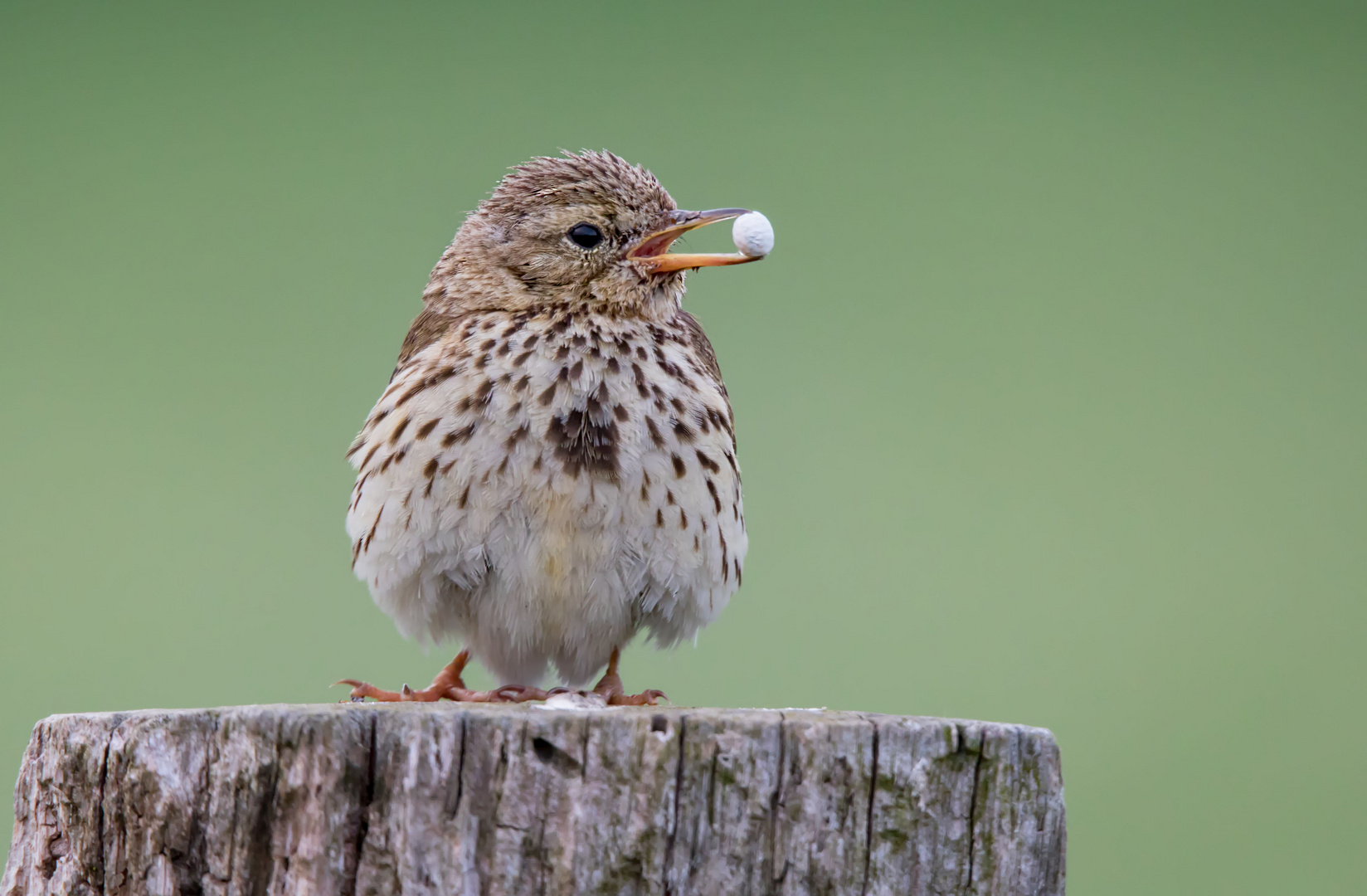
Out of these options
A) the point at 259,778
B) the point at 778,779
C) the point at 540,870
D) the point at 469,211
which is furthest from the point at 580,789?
the point at 469,211

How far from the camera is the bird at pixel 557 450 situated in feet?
12.5

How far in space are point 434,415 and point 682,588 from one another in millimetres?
865

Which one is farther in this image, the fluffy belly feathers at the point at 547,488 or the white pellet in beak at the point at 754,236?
the white pellet in beak at the point at 754,236

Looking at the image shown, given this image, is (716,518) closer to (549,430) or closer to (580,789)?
(549,430)

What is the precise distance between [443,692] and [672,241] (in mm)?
1551

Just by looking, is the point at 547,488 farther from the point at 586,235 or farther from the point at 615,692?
the point at 586,235

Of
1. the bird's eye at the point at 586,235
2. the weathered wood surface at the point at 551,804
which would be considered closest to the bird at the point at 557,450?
the bird's eye at the point at 586,235

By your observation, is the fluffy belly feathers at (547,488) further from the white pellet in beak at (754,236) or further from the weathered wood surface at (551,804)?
the weathered wood surface at (551,804)

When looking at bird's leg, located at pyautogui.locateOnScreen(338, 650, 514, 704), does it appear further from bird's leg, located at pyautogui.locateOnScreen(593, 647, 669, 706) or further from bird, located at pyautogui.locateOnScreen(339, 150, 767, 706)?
bird's leg, located at pyautogui.locateOnScreen(593, 647, 669, 706)

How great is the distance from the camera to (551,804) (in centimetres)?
235

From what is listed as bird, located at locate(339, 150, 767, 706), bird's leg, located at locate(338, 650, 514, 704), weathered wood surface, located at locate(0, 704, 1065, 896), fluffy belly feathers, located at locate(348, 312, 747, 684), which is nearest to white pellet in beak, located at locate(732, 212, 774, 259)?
bird, located at locate(339, 150, 767, 706)

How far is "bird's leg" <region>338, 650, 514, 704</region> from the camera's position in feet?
12.6

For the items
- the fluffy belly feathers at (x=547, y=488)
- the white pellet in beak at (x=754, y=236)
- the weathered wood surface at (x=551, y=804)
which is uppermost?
the white pellet in beak at (x=754, y=236)

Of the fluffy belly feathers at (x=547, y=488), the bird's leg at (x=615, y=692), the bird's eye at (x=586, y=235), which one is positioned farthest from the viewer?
the bird's eye at (x=586, y=235)
